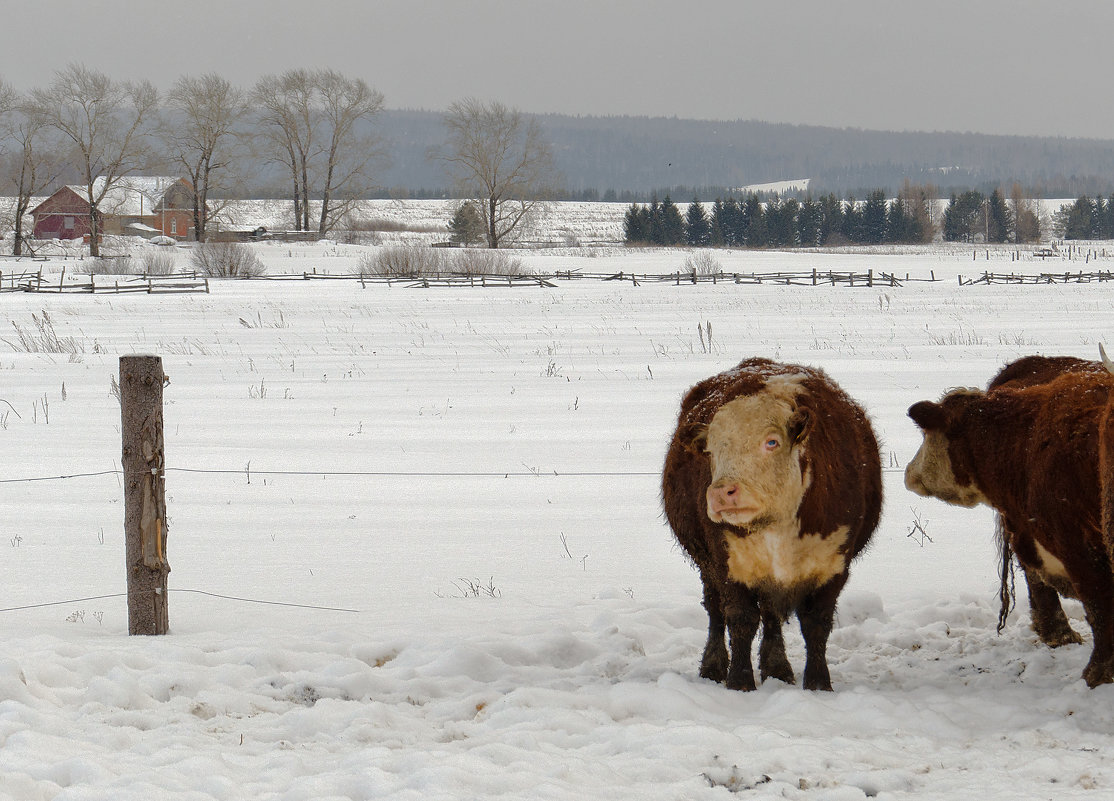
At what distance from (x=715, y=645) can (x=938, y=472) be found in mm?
1493

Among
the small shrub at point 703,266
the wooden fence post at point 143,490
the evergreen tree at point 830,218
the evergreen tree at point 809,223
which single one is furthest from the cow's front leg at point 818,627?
the evergreen tree at point 809,223

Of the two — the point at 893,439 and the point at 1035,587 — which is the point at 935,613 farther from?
the point at 893,439

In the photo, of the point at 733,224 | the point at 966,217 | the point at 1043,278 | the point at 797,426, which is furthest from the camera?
the point at 966,217

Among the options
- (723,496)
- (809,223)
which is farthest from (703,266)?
(809,223)

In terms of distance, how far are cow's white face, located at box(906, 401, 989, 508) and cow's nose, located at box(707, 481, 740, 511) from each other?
4.74 ft

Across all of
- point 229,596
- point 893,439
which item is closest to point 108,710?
point 229,596

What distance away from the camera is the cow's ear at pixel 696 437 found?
4.64 m

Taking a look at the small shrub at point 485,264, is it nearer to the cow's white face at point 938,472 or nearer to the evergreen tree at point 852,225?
the cow's white face at point 938,472

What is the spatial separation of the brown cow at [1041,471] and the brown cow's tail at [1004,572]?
112mm

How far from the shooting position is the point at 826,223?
110500 mm

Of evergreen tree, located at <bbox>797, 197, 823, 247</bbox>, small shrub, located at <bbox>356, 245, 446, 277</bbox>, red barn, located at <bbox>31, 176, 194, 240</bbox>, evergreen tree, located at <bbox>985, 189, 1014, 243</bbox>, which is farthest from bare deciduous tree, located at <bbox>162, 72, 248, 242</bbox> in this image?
evergreen tree, located at <bbox>985, 189, 1014, 243</bbox>

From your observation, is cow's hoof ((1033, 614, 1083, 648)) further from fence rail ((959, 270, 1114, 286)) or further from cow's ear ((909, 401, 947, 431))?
fence rail ((959, 270, 1114, 286))

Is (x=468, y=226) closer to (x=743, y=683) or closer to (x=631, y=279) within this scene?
(x=631, y=279)

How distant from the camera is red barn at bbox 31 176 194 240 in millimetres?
77750
